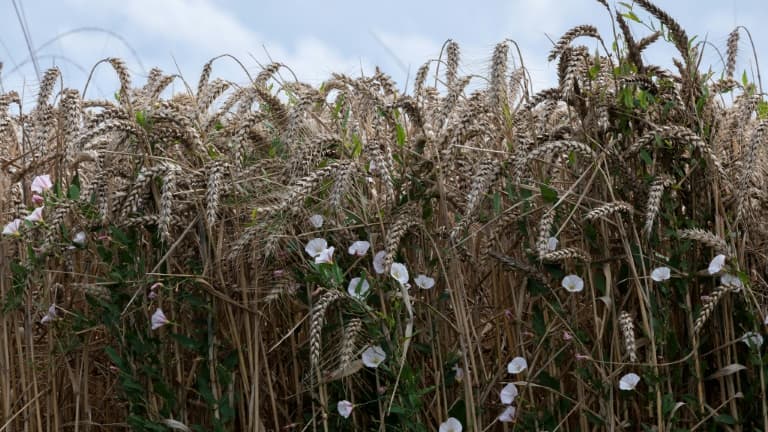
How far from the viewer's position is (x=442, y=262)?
85.7 inches

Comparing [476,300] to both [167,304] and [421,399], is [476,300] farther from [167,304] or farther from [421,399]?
[167,304]

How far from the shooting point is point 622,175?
7.49ft

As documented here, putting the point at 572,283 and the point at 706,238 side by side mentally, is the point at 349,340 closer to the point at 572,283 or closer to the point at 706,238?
the point at 572,283

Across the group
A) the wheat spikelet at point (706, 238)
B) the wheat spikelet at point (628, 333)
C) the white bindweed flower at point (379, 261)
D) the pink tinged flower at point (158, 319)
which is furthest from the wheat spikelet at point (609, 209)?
the pink tinged flower at point (158, 319)

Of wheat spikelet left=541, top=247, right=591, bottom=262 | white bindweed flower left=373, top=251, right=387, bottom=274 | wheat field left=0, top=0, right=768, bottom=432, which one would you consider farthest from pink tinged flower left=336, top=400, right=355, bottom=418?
wheat spikelet left=541, top=247, right=591, bottom=262

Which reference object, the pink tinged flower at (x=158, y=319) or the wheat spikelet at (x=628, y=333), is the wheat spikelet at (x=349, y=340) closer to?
the pink tinged flower at (x=158, y=319)

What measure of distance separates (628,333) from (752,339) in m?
0.44

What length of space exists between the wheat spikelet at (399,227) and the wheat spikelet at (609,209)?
0.42 meters

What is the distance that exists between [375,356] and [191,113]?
0.98m

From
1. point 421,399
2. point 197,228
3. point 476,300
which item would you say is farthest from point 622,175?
point 197,228

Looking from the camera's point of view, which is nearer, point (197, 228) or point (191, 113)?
point (197, 228)

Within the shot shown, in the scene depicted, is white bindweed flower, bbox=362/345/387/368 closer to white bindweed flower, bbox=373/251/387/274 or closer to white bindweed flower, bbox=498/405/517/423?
white bindweed flower, bbox=373/251/387/274

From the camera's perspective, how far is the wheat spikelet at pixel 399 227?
80.3 inches

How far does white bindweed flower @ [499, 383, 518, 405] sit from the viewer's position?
2.22 m
